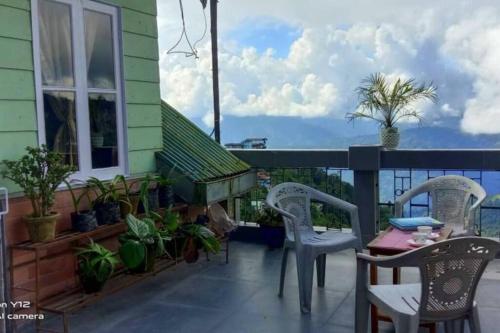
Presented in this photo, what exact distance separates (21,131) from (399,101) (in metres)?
3.58

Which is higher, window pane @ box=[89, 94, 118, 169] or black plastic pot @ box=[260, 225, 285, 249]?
window pane @ box=[89, 94, 118, 169]

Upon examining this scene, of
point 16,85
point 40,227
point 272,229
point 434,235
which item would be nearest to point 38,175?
point 40,227

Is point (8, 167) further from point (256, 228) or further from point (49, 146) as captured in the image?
point (256, 228)

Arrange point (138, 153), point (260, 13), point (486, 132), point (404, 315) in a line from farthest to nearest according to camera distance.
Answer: point (260, 13)
point (486, 132)
point (138, 153)
point (404, 315)

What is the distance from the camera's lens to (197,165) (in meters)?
4.54

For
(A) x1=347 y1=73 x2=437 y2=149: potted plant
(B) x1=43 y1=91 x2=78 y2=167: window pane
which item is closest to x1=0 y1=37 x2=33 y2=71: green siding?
(B) x1=43 y1=91 x2=78 y2=167: window pane

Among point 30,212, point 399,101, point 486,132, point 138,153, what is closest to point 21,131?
point 30,212

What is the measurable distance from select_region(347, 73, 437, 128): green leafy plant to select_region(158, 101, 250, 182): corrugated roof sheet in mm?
1451

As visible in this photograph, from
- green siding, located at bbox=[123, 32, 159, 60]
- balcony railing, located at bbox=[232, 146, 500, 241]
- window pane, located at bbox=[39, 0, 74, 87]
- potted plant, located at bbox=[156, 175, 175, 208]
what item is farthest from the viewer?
balcony railing, located at bbox=[232, 146, 500, 241]

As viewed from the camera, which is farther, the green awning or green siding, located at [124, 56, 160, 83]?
the green awning

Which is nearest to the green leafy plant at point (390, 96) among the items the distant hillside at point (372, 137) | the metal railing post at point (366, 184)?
the distant hillside at point (372, 137)

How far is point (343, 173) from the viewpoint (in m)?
5.22

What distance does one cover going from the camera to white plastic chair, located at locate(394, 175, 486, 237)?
378cm

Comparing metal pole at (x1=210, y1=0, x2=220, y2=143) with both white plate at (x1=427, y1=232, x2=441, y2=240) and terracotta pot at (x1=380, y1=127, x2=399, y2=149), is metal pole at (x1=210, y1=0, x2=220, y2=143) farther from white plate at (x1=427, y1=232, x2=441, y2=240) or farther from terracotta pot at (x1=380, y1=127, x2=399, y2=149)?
white plate at (x1=427, y1=232, x2=441, y2=240)
